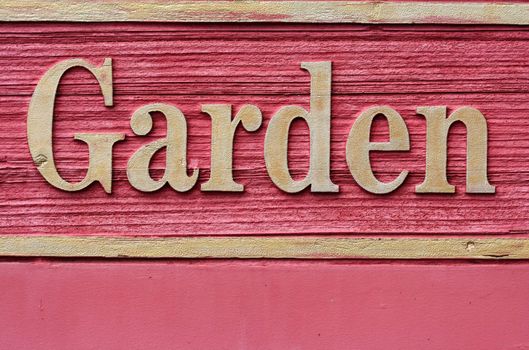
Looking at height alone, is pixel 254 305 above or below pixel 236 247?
below

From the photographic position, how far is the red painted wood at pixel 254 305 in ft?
3.55

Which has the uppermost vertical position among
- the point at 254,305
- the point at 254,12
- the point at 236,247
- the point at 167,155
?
the point at 254,12

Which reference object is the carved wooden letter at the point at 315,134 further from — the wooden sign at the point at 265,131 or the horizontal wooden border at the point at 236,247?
the horizontal wooden border at the point at 236,247

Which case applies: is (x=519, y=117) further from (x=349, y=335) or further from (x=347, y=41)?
(x=349, y=335)

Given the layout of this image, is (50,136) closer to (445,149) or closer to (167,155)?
(167,155)

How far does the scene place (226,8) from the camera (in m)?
1.08

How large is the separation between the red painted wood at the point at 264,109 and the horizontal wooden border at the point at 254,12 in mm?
16

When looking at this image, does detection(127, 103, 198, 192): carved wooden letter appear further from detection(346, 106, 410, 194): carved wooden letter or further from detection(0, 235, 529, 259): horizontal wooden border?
detection(346, 106, 410, 194): carved wooden letter

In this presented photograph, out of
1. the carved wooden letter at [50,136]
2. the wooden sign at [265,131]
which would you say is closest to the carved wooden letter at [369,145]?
the wooden sign at [265,131]

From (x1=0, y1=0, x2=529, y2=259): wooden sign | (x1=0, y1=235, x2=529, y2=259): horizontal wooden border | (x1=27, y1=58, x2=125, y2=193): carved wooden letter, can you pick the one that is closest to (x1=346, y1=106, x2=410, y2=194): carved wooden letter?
(x1=0, y1=0, x2=529, y2=259): wooden sign

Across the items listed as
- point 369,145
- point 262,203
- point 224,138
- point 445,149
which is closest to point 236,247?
point 262,203

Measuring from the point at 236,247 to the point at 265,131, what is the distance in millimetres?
234

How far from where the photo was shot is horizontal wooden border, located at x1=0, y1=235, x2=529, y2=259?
108 cm

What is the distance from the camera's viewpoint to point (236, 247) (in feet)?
3.55
